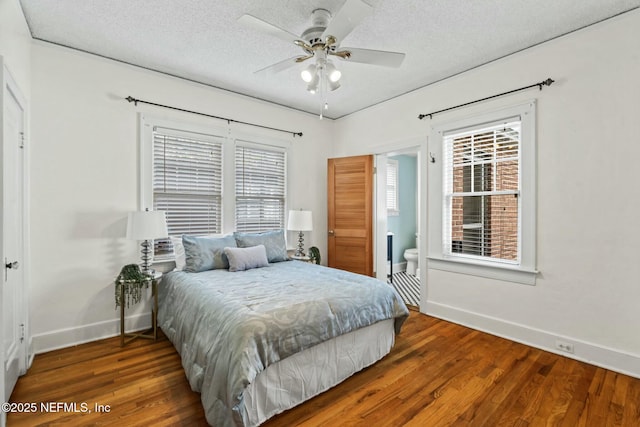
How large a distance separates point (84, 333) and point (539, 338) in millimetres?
4379

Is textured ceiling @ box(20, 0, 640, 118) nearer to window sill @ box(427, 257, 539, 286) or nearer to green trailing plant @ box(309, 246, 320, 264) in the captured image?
window sill @ box(427, 257, 539, 286)

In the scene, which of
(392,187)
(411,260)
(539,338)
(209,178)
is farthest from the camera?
(392,187)

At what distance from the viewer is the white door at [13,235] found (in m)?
1.97

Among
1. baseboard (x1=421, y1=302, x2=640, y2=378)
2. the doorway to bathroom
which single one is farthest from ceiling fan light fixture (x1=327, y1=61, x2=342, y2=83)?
the doorway to bathroom

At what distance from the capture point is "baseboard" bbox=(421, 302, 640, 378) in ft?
7.88

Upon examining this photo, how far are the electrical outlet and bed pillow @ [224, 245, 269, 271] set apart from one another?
2.91 m

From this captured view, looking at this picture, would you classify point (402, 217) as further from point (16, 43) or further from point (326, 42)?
point (16, 43)

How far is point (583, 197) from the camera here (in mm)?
2598

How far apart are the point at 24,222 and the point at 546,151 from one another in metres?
4.60

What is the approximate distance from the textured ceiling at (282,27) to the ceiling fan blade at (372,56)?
13.5 inches

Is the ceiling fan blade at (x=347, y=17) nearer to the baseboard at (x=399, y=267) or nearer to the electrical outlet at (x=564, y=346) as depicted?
the electrical outlet at (x=564, y=346)

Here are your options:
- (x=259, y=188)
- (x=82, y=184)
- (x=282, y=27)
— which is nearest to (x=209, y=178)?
(x=259, y=188)

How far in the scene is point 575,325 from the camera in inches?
104

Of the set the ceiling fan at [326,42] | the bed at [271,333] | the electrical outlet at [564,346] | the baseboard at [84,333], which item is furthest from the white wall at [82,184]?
the electrical outlet at [564,346]
